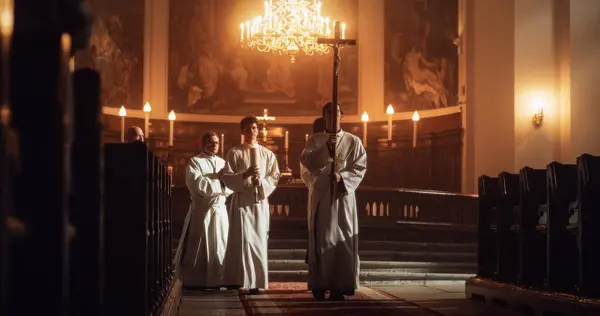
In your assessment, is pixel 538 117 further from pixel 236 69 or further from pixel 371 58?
pixel 236 69

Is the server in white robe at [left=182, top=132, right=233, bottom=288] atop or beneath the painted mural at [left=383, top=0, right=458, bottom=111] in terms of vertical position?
beneath

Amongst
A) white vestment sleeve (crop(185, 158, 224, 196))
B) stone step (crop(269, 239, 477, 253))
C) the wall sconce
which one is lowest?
stone step (crop(269, 239, 477, 253))

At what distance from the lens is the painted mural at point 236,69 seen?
62.1ft

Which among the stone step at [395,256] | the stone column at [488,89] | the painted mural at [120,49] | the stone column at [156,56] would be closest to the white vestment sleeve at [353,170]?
the stone step at [395,256]

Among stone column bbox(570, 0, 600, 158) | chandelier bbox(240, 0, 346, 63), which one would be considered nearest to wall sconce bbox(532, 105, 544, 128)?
stone column bbox(570, 0, 600, 158)

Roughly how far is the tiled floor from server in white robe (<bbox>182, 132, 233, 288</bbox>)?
0.20 m

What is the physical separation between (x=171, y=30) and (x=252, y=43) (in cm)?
235

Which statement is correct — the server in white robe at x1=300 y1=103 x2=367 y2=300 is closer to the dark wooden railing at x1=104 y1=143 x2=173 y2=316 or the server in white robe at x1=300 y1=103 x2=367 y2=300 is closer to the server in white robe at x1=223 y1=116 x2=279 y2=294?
the server in white robe at x1=223 y1=116 x2=279 y2=294

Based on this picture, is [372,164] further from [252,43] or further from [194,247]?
[194,247]

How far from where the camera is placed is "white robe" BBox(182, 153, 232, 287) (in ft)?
31.7

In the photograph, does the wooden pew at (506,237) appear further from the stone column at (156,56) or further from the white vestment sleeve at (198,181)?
the stone column at (156,56)

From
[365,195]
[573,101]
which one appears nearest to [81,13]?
[365,195]

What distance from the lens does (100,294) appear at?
9.05 feet

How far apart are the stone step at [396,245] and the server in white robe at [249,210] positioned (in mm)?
2880
